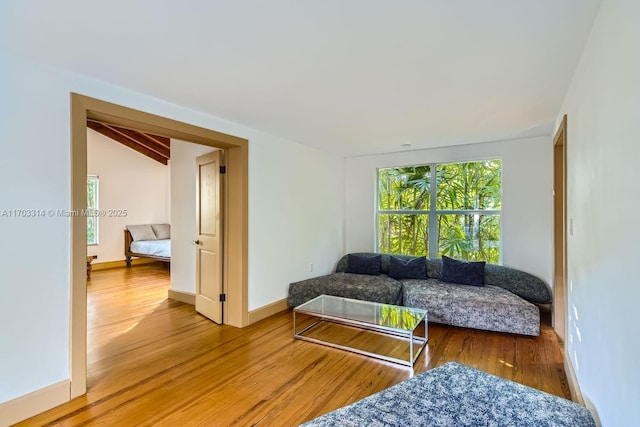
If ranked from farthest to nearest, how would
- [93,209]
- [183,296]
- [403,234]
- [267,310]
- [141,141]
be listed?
1. [141,141]
2. [93,209]
3. [403,234]
4. [183,296]
5. [267,310]

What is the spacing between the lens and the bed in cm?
685

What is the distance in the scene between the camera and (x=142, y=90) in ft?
7.90

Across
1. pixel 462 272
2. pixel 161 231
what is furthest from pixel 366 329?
pixel 161 231

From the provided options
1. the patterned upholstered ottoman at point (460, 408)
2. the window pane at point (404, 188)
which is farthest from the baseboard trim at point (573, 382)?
the window pane at point (404, 188)

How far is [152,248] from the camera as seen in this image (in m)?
6.94

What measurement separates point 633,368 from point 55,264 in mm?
3050

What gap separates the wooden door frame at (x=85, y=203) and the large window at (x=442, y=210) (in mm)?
2555

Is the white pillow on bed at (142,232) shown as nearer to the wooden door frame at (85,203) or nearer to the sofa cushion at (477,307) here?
the wooden door frame at (85,203)

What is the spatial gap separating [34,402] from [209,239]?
2.09 m

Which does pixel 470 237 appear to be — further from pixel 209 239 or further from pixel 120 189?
pixel 120 189

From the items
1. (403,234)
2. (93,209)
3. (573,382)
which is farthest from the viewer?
(93,209)

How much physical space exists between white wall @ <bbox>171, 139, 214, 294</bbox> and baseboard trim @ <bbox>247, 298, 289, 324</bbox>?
1.31 metres

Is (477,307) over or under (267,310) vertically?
over

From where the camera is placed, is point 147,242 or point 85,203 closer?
point 85,203
